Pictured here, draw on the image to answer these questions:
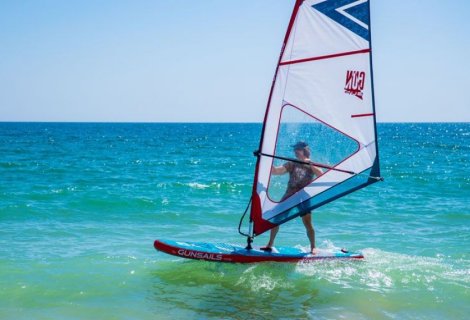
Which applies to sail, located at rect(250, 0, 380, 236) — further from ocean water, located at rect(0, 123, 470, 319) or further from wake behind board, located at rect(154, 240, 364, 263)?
ocean water, located at rect(0, 123, 470, 319)

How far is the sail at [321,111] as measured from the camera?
675cm

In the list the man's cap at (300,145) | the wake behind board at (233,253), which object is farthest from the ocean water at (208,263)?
the man's cap at (300,145)

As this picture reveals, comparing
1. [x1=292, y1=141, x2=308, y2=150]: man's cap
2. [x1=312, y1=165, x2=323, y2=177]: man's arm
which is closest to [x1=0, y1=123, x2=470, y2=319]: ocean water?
[x1=312, y1=165, x2=323, y2=177]: man's arm

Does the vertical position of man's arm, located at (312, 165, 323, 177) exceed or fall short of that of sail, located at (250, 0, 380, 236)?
it falls short

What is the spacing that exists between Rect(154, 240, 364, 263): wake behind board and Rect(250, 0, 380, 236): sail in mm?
375

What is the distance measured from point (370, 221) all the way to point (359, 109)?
589cm

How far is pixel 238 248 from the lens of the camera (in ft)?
25.5

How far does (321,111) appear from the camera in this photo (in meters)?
7.08

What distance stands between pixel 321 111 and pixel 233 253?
2243 mm

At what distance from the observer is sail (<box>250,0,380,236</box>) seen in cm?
675

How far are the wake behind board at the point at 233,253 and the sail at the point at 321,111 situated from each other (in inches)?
14.7

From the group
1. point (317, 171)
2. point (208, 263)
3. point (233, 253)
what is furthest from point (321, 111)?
point (208, 263)

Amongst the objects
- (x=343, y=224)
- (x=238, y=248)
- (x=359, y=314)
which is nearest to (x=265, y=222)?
(x=238, y=248)

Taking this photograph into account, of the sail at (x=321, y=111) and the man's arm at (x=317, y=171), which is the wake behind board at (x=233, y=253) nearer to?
the sail at (x=321, y=111)
